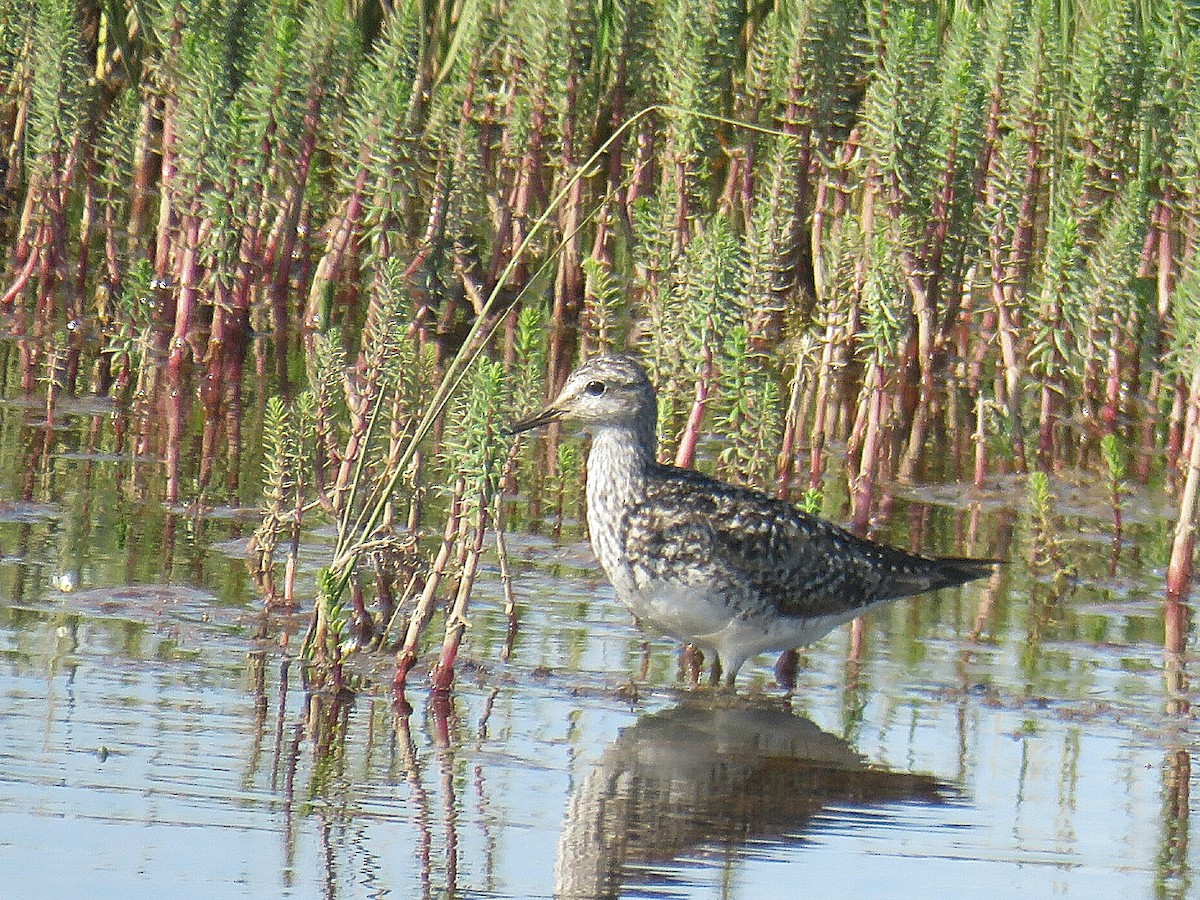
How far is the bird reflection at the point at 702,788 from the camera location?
5336mm

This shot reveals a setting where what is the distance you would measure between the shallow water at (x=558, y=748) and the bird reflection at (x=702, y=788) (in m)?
0.01

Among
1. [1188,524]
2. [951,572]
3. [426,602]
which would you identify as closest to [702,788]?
[426,602]

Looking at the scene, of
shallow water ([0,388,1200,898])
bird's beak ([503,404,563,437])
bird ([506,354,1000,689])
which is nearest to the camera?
shallow water ([0,388,1200,898])

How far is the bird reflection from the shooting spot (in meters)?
5.34

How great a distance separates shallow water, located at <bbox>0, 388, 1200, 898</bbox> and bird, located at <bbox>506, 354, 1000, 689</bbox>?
21 cm

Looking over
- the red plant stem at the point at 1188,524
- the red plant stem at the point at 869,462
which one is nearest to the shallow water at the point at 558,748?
the red plant stem at the point at 1188,524

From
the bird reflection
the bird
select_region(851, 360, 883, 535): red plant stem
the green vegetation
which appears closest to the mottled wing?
the bird

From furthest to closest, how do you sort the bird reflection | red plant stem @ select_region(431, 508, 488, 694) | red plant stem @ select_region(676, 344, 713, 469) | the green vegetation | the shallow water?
the green vegetation → red plant stem @ select_region(676, 344, 713, 469) → red plant stem @ select_region(431, 508, 488, 694) → the bird reflection → the shallow water

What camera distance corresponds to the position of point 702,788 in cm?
599

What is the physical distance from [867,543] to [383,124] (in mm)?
3673

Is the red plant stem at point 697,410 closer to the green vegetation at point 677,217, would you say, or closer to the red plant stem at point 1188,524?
the green vegetation at point 677,217

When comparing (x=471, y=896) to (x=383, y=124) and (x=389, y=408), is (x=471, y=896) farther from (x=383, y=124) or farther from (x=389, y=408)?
(x=383, y=124)

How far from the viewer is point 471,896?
15.9ft

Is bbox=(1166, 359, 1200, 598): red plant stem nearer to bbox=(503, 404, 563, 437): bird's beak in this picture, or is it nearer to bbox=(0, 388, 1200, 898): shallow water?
bbox=(0, 388, 1200, 898): shallow water
